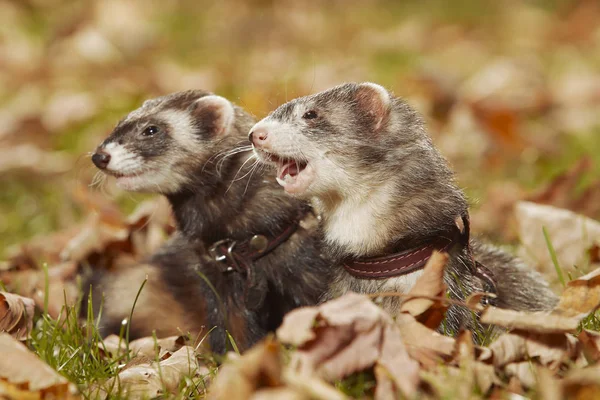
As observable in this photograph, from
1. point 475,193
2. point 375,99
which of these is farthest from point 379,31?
point 375,99

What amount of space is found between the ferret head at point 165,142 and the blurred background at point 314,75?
14.7 inches

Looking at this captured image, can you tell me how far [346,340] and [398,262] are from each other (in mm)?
520

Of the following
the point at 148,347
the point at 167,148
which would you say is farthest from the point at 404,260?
the point at 167,148

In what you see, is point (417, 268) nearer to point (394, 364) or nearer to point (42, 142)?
point (394, 364)

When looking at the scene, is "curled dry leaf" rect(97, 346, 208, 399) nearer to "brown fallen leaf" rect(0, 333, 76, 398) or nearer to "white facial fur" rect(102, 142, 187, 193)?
"brown fallen leaf" rect(0, 333, 76, 398)

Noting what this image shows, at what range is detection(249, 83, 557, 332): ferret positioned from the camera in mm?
2535

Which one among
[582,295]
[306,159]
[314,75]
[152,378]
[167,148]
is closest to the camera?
[152,378]

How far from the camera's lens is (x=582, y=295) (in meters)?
2.46

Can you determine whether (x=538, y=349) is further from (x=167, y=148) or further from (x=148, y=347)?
(x=167, y=148)

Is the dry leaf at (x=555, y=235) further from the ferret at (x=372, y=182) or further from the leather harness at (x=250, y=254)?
the leather harness at (x=250, y=254)

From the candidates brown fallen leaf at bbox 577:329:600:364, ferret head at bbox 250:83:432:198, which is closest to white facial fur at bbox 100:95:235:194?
ferret head at bbox 250:83:432:198

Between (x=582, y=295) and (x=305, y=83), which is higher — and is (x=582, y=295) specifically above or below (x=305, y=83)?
above

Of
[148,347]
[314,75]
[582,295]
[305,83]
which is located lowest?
[305,83]

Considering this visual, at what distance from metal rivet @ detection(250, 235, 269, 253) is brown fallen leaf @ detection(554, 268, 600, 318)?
3.41ft
